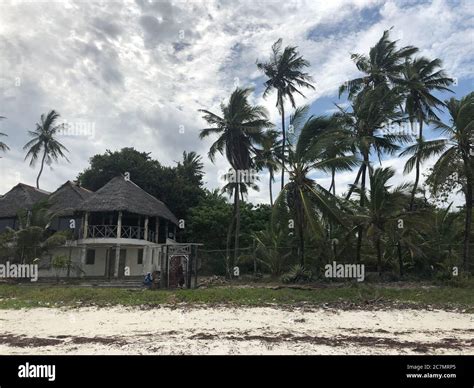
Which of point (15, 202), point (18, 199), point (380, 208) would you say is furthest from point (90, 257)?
point (380, 208)

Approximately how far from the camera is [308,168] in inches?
693

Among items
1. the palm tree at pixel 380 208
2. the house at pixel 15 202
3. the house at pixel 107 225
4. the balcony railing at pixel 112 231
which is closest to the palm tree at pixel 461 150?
the palm tree at pixel 380 208

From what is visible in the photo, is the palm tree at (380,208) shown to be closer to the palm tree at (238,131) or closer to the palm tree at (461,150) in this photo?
the palm tree at (461,150)

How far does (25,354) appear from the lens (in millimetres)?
7824

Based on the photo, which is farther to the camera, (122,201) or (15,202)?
(15,202)

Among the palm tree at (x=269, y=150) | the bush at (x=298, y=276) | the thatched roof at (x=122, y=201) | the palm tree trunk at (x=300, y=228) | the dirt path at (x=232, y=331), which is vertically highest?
the palm tree at (x=269, y=150)

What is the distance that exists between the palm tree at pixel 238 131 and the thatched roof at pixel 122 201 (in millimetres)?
5327

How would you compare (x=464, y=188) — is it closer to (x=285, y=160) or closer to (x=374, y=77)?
(x=374, y=77)

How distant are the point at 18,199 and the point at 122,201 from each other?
9.52 metres

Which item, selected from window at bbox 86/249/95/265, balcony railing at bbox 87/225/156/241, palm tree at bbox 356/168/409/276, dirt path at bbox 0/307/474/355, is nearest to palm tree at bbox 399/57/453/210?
palm tree at bbox 356/168/409/276

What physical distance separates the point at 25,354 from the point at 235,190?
65.6 feet

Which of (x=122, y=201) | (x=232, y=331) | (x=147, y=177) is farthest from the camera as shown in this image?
(x=147, y=177)

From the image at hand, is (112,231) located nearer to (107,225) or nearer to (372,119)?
(107,225)

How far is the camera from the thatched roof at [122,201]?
26.2 metres
